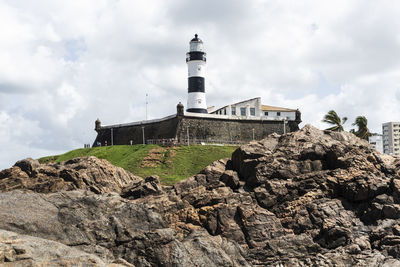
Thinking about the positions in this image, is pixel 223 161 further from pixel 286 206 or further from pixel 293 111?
pixel 293 111

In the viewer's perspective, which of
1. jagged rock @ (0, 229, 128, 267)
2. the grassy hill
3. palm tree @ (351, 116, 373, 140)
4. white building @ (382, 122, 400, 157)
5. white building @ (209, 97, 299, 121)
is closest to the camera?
jagged rock @ (0, 229, 128, 267)

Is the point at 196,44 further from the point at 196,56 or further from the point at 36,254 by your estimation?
the point at 36,254

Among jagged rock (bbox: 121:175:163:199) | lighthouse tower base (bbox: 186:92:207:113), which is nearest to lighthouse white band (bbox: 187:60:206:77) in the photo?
lighthouse tower base (bbox: 186:92:207:113)

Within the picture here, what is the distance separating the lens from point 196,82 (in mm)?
80938

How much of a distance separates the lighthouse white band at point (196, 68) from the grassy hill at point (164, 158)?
600 inches

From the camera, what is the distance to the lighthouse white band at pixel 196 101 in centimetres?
8050

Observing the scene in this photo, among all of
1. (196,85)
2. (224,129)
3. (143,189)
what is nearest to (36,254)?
(143,189)

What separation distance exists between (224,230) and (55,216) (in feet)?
28.3

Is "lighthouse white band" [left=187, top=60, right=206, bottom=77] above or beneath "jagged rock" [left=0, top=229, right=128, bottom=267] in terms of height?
above

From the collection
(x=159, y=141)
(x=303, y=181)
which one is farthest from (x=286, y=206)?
(x=159, y=141)

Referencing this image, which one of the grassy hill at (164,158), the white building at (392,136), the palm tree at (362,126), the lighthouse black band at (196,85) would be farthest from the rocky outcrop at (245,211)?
the white building at (392,136)

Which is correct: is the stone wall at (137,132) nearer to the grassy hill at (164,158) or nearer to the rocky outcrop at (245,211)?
the grassy hill at (164,158)

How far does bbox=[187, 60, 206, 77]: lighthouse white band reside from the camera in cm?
8094

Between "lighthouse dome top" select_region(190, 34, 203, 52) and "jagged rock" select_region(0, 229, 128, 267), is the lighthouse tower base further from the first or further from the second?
"jagged rock" select_region(0, 229, 128, 267)
